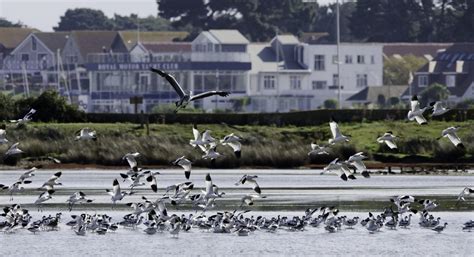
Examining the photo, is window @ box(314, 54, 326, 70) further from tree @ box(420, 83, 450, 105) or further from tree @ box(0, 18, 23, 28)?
tree @ box(0, 18, 23, 28)

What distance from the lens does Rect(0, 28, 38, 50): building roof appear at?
159750 mm

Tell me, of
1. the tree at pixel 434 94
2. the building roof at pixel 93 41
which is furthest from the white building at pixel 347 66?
the building roof at pixel 93 41

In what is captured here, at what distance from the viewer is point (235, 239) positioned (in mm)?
32719

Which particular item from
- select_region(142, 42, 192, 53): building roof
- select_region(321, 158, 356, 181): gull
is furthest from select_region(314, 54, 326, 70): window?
select_region(321, 158, 356, 181): gull

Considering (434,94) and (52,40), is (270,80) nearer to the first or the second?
(434,94)

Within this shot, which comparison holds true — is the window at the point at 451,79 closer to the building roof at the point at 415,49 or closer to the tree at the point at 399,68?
the building roof at the point at 415,49

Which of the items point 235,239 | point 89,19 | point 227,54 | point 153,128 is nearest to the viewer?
point 235,239

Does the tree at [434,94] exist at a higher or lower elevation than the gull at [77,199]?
lower

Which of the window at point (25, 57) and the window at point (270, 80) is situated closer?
the window at point (270, 80)

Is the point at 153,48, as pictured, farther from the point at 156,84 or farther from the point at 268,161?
the point at 268,161

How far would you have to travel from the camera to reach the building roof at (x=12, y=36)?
15975 centimetres

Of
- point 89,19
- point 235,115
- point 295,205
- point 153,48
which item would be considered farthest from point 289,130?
point 89,19

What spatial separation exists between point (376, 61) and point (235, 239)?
99.6 meters

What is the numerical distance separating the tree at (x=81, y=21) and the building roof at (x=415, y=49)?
51511 millimetres
